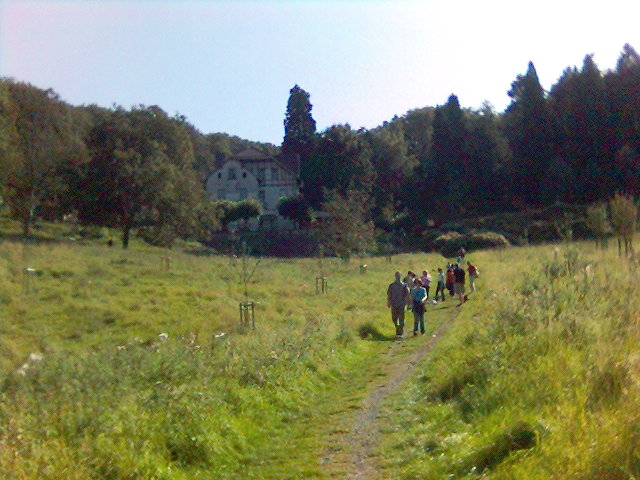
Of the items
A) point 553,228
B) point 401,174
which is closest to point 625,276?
point 553,228

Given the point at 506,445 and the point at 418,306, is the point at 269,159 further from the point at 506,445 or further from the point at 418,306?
the point at 506,445

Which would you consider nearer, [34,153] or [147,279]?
[147,279]

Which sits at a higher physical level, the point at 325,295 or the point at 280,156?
the point at 280,156

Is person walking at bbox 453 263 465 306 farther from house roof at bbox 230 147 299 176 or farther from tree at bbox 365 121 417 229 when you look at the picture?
house roof at bbox 230 147 299 176

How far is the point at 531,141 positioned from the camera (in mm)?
61562

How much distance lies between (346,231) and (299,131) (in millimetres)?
42269

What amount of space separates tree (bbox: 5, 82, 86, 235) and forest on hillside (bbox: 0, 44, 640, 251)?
8cm

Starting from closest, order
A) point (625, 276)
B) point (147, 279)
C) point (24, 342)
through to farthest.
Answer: point (625, 276) < point (24, 342) < point (147, 279)

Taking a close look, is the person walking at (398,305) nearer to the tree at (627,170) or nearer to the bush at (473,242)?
the bush at (473,242)

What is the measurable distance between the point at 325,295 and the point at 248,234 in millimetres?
44784

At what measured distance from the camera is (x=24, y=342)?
21000 millimetres

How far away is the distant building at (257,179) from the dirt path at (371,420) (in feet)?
227

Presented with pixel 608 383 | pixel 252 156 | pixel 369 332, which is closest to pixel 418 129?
pixel 252 156

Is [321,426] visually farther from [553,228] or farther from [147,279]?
[553,228]
